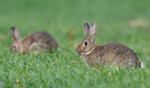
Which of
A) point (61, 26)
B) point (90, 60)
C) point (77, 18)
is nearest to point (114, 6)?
point (77, 18)

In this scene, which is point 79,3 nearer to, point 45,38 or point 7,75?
point 45,38

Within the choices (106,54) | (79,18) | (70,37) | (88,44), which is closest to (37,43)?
(88,44)

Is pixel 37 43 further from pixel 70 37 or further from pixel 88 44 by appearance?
pixel 70 37

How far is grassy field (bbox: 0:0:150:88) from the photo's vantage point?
5.29 meters

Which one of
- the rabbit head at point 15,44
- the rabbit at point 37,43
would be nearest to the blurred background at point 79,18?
the rabbit head at point 15,44

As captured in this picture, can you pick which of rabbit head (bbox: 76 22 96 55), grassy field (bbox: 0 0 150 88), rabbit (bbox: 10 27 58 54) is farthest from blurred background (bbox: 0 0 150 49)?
rabbit head (bbox: 76 22 96 55)

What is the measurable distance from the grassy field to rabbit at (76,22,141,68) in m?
0.25

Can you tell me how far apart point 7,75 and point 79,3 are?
21618 mm

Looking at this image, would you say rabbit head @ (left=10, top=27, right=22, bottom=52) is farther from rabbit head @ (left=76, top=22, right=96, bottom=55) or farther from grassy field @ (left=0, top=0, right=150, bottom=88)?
rabbit head @ (left=76, top=22, right=96, bottom=55)

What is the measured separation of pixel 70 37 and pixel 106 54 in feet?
30.4

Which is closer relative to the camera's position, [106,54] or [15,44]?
[106,54]

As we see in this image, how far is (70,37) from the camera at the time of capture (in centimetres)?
1602

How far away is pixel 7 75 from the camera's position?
5906 millimetres

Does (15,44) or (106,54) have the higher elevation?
(15,44)
